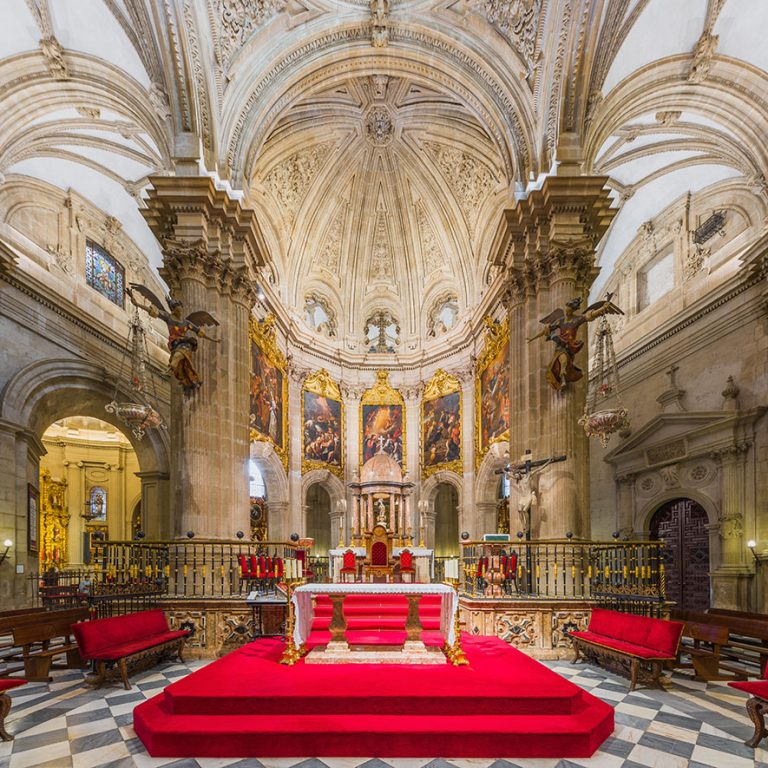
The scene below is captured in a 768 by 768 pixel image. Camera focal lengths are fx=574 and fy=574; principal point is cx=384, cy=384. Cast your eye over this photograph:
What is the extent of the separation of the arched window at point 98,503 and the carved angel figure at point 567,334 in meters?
19.1

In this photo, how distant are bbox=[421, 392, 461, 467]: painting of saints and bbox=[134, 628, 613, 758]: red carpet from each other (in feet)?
46.3

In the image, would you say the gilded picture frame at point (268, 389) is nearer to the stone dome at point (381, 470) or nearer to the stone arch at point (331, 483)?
the stone arch at point (331, 483)

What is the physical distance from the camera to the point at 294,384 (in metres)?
19.7

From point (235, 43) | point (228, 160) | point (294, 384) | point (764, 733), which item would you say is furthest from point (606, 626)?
point (294, 384)

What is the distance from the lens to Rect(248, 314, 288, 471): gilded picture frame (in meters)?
15.8

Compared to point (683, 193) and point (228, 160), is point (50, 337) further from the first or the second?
point (683, 193)

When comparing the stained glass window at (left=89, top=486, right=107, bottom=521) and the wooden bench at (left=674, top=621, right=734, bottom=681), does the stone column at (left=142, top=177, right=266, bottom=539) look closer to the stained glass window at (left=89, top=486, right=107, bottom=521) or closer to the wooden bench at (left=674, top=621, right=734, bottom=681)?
the wooden bench at (left=674, top=621, right=734, bottom=681)

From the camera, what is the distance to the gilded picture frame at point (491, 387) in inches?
632

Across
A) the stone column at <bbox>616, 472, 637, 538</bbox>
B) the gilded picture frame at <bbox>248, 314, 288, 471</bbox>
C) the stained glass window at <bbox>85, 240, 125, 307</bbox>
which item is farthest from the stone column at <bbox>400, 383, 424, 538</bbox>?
the stained glass window at <bbox>85, 240, 125, 307</bbox>

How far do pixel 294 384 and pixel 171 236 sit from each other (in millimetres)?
8917

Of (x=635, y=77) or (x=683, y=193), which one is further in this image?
(x=683, y=193)

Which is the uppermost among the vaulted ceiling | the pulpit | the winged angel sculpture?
the vaulted ceiling

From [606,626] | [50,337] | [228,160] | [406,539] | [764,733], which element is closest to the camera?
[764,733]

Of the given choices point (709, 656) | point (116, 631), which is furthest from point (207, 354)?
point (709, 656)
